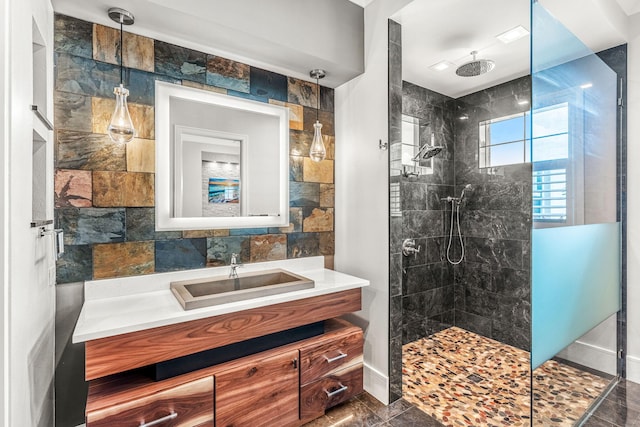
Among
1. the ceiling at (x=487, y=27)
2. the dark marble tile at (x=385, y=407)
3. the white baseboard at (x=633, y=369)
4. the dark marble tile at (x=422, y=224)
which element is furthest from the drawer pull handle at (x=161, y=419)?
the white baseboard at (x=633, y=369)

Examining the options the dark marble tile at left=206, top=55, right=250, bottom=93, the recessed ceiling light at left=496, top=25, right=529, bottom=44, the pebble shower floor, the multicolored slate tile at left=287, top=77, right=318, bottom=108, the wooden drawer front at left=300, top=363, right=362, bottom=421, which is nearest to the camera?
the pebble shower floor

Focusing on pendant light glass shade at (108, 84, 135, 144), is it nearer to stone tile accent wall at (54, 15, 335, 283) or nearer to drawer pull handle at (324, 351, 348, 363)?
stone tile accent wall at (54, 15, 335, 283)

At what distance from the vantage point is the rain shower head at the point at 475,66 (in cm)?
252

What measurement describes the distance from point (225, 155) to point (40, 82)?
1.00 meters

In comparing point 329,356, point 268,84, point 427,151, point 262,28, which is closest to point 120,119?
point 262,28

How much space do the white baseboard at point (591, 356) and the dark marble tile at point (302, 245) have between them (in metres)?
1.70

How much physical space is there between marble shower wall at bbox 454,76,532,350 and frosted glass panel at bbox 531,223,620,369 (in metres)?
0.70

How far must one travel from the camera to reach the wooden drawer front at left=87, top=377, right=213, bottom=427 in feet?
4.36

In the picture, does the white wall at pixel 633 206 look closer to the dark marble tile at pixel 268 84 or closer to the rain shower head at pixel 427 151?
the rain shower head at pixel 427 151

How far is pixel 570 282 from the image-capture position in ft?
5.70

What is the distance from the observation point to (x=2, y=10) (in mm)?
916

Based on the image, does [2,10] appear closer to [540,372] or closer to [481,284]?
[540,372]

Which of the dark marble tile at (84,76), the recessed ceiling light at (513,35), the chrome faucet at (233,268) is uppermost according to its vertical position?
the recessed ceiling light at (513,35)

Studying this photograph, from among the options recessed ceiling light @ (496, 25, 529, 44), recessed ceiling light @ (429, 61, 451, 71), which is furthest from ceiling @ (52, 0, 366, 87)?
recessed ceiling light @ (496, 25, 529, 44)
